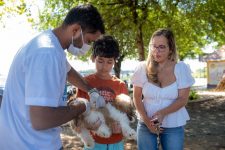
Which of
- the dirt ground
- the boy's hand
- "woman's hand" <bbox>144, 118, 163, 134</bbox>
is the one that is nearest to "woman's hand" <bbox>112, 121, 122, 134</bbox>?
the boy's hand

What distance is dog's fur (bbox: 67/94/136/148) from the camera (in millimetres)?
2932

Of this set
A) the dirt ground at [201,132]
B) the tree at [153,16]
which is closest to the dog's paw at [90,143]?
the dirt ground at [201,132]

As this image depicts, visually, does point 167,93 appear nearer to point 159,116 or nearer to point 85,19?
point 159,116

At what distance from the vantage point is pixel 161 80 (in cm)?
356

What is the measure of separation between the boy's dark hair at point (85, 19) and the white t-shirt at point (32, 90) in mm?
167

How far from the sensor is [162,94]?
351 centimetres

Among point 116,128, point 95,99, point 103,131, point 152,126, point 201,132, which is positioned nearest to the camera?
point 95,99

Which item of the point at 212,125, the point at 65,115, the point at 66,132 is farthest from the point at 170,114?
the point at 212,125

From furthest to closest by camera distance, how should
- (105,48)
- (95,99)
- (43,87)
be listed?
1. (105,48)
2. (95,99)
3. (43,87)

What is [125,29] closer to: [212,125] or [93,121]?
[212,125]

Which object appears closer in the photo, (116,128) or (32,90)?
(32,90)

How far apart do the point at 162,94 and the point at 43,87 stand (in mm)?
1644

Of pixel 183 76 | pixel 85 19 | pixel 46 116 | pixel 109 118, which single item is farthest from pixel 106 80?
pixel 46 116

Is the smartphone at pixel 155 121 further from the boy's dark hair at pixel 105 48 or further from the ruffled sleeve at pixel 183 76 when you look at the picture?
the boy's dark hair at pixel 105 48
